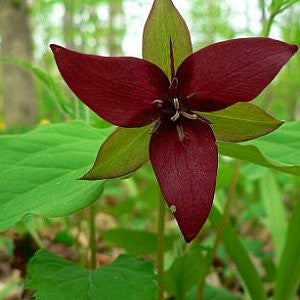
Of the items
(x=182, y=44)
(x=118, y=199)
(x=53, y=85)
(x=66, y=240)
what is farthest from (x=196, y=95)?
(x=118, y=199)

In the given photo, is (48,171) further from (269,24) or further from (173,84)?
(269,24)

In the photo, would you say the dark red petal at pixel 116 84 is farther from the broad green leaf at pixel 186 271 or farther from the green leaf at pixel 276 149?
the broad green leaf at pixel 186 271

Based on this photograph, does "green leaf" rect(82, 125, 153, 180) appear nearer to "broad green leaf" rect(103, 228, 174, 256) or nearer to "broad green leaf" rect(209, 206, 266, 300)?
"broad green leaf" rect(209, 206, 266, 300)

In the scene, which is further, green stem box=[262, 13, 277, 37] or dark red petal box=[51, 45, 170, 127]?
green stem box=[262, 13, 277, 37]

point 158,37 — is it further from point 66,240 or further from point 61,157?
point 66,240

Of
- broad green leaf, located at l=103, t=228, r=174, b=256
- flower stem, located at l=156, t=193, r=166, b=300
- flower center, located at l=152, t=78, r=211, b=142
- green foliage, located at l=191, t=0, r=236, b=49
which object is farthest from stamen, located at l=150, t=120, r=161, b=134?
green foliage, located at l=191, t=0, r=236, b=49

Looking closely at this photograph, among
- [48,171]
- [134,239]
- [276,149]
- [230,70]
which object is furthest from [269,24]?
[134,239]
